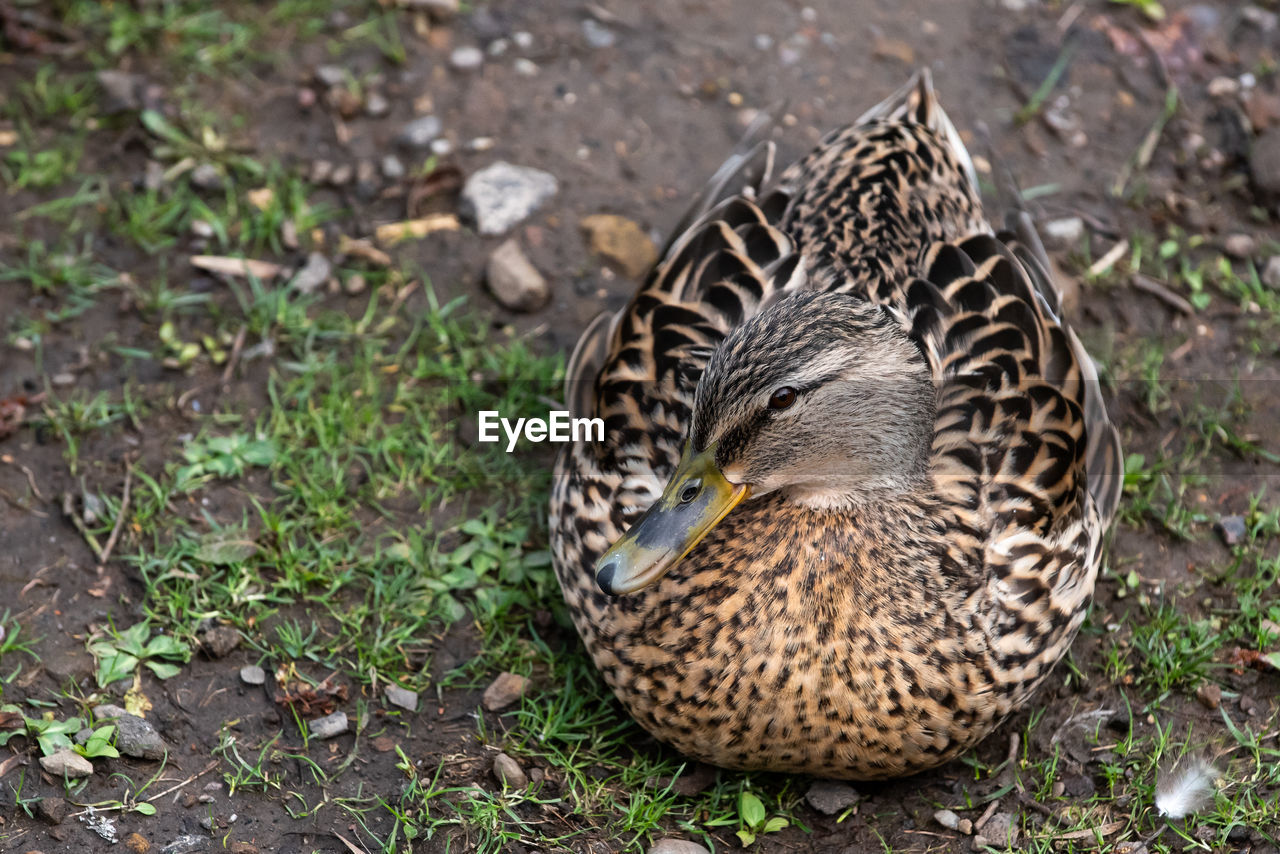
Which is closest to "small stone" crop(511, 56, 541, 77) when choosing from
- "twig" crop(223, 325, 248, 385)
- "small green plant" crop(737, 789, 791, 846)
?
"twig" crop(223, 325, 248, 385)

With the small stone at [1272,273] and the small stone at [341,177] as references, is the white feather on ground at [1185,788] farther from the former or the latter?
the small stone at [341,177]

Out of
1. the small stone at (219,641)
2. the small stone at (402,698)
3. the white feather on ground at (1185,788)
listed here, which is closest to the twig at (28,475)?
the small stone at (219,641)

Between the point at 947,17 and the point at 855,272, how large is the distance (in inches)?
89.3

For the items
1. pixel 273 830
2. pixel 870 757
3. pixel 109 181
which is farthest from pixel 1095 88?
pixel 273 830

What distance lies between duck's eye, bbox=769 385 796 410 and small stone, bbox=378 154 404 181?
7.75 ft

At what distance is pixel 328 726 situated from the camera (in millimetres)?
3381

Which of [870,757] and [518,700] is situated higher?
[870,757]

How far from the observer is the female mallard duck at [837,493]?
295 cm

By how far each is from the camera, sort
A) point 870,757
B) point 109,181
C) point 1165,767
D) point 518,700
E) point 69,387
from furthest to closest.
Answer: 1. point 109,181
2. point 69,387
3. point 518,700
4. point 1165,767
5. point 870,757

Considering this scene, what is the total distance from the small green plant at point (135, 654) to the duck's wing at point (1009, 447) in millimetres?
2016

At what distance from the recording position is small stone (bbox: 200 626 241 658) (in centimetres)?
349

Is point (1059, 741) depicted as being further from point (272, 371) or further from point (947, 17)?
point (947, 17)

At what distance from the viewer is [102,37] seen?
5047 mm

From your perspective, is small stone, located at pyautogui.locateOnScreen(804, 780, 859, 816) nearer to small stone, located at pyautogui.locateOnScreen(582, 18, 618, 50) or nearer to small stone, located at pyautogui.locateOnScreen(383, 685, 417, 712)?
small stone, located at pyautogui.locateOnScreen(383, 685, 417, 712)
